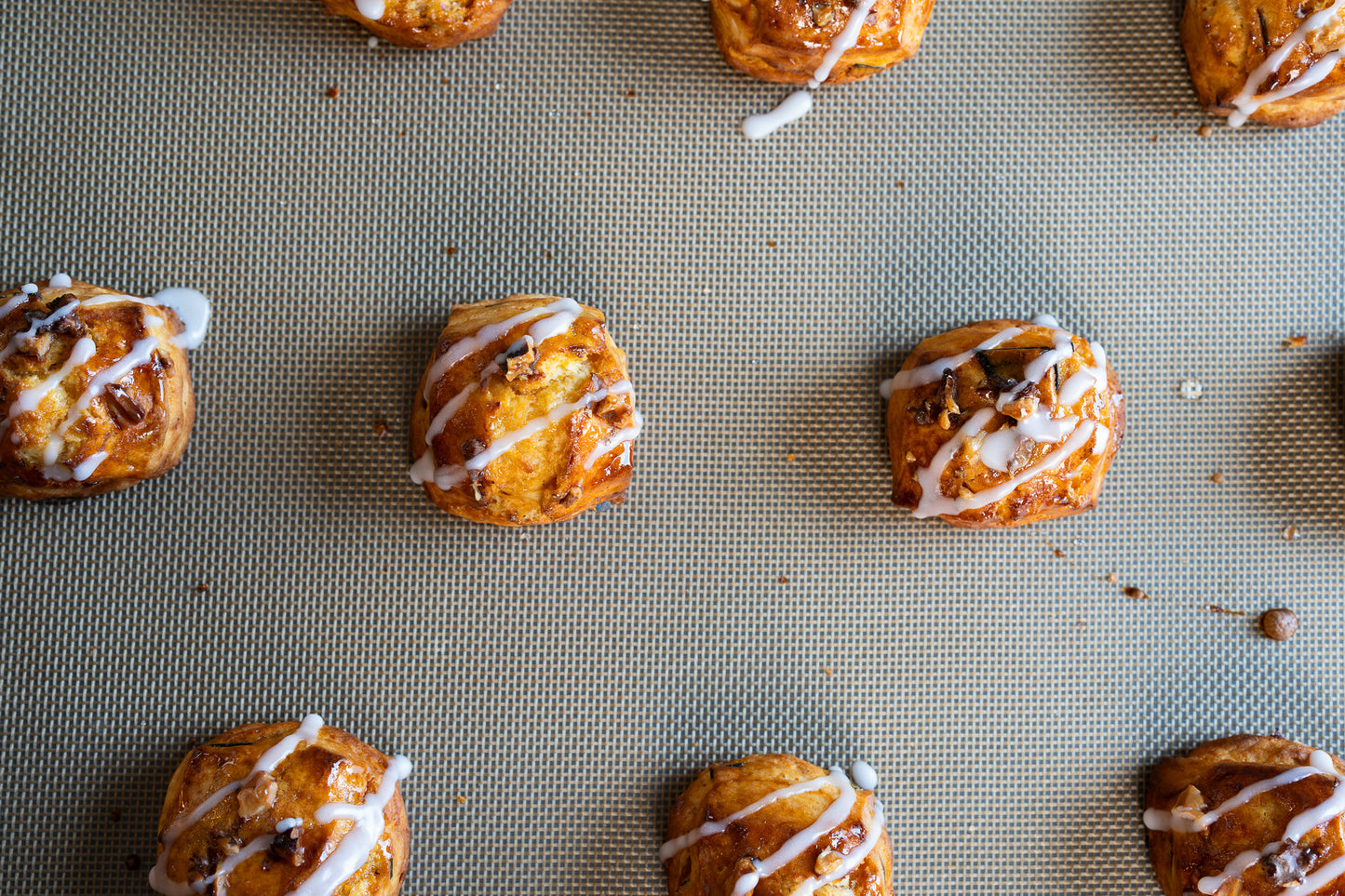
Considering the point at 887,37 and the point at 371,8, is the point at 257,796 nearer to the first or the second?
the point at 371,8

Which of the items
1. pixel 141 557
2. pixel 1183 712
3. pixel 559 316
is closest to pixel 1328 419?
pixel 1183 712

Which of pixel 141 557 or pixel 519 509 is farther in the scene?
pixel 141 557

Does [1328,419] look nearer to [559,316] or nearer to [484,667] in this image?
[559,316]

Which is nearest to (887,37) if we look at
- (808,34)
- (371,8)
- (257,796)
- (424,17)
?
(808,34)

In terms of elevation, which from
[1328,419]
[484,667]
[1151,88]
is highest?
[1151,88]

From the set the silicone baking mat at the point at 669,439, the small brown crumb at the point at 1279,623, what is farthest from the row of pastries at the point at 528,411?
the small brown crumb at the point at 1279,623

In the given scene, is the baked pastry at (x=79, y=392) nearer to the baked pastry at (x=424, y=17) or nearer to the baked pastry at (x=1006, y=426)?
the baked pastry at (x=424, y=17)
